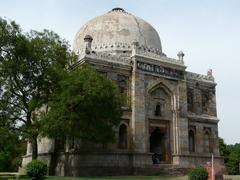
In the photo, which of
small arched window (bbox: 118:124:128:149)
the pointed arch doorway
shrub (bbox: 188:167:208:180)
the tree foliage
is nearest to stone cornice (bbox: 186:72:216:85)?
the pointed arch doorway

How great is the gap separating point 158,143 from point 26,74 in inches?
472

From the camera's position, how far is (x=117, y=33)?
29734 mm

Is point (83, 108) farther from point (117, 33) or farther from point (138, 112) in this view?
point (117, 33)

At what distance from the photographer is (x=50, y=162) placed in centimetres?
2458

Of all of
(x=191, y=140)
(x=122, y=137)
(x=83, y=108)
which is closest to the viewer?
(x=83, y=108)

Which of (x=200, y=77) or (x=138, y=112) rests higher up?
(x=200, y=77)

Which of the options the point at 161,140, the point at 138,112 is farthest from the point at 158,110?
the point at 138,112

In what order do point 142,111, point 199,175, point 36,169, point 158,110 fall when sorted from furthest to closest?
point 158,110, point 142,111, point 36,169, point 199,175

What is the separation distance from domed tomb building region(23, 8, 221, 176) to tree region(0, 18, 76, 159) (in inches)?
137

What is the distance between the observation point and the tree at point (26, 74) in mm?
20312

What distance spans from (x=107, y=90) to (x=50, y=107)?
3515 mm

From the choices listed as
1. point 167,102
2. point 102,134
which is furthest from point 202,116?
point 102,134

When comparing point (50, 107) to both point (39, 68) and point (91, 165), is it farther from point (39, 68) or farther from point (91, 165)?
point (91, 165)

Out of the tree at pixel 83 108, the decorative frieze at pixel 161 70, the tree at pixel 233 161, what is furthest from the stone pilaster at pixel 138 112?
the tree at pixel 233 161
